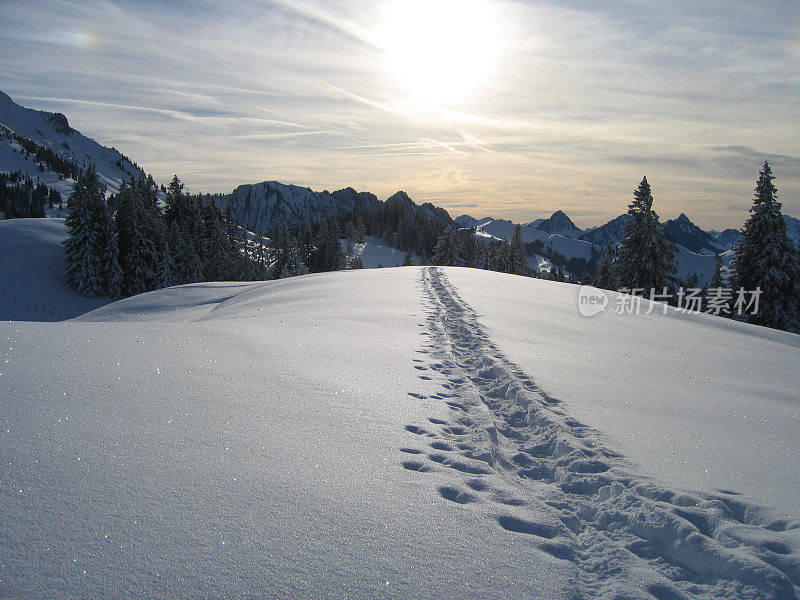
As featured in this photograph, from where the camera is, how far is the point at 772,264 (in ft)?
78.8

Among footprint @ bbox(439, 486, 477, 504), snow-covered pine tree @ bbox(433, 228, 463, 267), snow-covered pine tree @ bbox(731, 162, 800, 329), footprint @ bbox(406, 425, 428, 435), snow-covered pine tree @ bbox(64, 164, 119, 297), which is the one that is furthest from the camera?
snow-covered pine tree @ bbox(433, 228, 463, 267)

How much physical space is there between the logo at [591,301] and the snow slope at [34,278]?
39690mm

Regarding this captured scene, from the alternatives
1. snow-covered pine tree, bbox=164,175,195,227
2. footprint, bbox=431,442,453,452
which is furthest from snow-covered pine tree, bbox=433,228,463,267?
footprint, bbox=431,442,453,452

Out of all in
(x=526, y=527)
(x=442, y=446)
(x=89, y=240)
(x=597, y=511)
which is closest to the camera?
(x=526, y=527)

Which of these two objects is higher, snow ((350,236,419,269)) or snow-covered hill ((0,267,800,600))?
snow ((350,236,419,269))

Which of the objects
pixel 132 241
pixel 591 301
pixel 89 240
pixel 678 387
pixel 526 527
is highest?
pixel 591 301

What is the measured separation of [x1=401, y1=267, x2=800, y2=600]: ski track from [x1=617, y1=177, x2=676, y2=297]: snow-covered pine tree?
91.8 ft

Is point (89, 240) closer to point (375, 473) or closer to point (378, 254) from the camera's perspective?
point (375, 473)

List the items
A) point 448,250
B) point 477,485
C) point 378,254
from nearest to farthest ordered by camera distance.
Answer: point 477,485
point 448,250
point 378,254

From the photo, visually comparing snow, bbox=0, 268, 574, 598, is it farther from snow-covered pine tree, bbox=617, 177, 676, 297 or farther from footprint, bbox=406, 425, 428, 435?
snow-covered pine tree, bbox=617, 177, 676, 297

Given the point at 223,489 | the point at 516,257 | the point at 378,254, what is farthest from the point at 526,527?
the point at 378,254

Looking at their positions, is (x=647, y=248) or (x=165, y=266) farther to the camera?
(x=165, y=266)

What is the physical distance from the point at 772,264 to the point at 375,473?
3110cm

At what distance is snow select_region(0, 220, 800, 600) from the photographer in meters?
2.07
